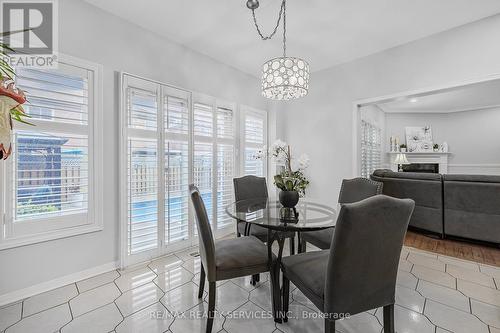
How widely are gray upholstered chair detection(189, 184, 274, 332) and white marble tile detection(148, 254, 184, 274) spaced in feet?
3.39

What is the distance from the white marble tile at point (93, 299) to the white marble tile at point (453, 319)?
101 inches

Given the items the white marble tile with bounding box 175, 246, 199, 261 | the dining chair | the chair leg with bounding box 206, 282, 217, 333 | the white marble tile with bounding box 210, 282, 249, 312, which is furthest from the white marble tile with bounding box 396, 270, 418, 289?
the white marble tile with bounding box 175, 246, 199, 261

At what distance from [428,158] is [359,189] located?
5.90 m

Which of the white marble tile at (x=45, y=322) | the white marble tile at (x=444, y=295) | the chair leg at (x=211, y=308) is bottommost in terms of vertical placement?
the white marble tile at (x=444, y=295)

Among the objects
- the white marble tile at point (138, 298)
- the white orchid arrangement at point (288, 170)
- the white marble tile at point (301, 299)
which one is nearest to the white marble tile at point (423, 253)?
the white marble tile at point (301, 299)

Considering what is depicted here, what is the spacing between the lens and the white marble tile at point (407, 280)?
7.28 feet

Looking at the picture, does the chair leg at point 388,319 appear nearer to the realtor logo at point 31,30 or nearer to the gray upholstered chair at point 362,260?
the gray upholstered chair at point 362,260

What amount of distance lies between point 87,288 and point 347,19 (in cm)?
377

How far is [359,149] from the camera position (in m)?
3.62

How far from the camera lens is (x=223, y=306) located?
1.91 metres

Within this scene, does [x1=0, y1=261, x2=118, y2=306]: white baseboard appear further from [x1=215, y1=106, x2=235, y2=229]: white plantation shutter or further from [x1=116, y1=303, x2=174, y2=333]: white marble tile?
[x1=215, y1=106, x2=235, y2=229]: white plantation shutter

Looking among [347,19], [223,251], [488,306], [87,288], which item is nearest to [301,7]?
[347,19]

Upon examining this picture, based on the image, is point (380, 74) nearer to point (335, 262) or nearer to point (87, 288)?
point (335, 262)

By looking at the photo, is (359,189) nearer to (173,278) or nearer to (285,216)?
(285,216)
